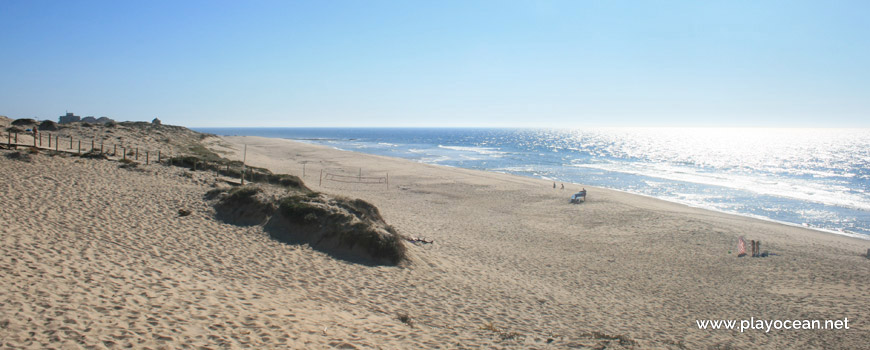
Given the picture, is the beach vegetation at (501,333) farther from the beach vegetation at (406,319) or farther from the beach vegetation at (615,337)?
the beach vegetation at (615,337)

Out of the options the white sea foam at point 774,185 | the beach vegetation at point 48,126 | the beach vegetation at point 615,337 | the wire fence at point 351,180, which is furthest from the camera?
the beach vegetation at point 48,126

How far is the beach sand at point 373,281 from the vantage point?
7445mm

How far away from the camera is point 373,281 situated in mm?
11539

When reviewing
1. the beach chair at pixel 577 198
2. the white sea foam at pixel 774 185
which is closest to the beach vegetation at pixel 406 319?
the beach chair at pixel 577 198

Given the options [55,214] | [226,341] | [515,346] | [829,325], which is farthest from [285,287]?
[829,325]

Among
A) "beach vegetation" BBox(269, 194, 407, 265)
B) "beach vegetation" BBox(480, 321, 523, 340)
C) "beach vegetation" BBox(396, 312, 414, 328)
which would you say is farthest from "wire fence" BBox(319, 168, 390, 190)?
"beach vegetation" BBox(480, 321, 523, 340)

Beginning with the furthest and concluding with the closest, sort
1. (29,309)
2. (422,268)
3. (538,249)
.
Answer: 1. (538,249)
2. (422,268)
3. (29,309)

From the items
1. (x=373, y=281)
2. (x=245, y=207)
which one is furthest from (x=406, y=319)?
(x=245, y=207)

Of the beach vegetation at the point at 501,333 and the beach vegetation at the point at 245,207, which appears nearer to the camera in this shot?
the beach vegetation at the point at 501,333

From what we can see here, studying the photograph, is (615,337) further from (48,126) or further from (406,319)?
(48,126)

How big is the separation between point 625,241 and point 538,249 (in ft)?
16.6

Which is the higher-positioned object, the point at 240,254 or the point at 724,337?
the point at 240,254

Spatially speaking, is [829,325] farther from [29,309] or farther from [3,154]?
[3,154]

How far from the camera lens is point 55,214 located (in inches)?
491
